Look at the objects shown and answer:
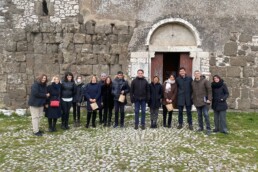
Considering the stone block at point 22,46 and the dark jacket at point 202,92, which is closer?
the dark jacket at point 202,92

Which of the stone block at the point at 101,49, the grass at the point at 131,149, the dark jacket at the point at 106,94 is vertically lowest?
the grass at the point at 131,149

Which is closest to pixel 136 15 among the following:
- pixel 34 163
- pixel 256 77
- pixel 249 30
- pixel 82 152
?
pixel 249 30

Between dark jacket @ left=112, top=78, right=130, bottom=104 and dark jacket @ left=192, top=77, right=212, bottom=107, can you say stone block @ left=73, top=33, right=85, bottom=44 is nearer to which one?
dark jacket @ left=112, top=78, right=130, bottom=104

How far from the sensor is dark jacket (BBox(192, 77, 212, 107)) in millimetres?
8406

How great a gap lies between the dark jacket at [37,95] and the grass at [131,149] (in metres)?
0.85

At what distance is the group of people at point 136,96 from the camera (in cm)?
840

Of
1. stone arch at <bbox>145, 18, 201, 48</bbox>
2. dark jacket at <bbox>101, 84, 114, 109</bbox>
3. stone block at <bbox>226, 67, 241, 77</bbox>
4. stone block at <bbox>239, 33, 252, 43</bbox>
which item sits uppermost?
stone arch at <bbox>145, 18, 201, 48</bbox>

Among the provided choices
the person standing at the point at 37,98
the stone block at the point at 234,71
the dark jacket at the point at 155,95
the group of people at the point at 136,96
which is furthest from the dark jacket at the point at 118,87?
the stone block at the point at 234,71

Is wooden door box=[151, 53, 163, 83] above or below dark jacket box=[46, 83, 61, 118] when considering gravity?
above

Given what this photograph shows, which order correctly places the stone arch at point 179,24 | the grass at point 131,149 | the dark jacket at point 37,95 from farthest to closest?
the stone arch at point 179,24 → the dark jacket at point 37,95 → the grass at point 131,149

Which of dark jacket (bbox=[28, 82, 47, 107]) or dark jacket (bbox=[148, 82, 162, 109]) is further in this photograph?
dark jacket (bbox=[148, 82, 162, 109])

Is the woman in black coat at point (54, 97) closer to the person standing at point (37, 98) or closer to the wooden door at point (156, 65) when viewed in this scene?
the person standing at point (37, 98)

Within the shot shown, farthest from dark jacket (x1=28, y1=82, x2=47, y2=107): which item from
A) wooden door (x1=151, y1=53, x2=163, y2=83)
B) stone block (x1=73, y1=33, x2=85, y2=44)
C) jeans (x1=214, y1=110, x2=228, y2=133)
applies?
wooden door (x1=151, y1=53, x2=163, y2=83)

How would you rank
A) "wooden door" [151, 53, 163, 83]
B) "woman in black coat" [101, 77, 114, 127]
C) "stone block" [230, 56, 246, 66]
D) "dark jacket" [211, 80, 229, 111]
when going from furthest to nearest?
"wooden door" [151, 53, 163, 83] < "stone block" [230, 56, 246, 66] < "woman in black coat" [101, 77, 114, 127] < "dark jacket" [211, 80, 229, 111]
